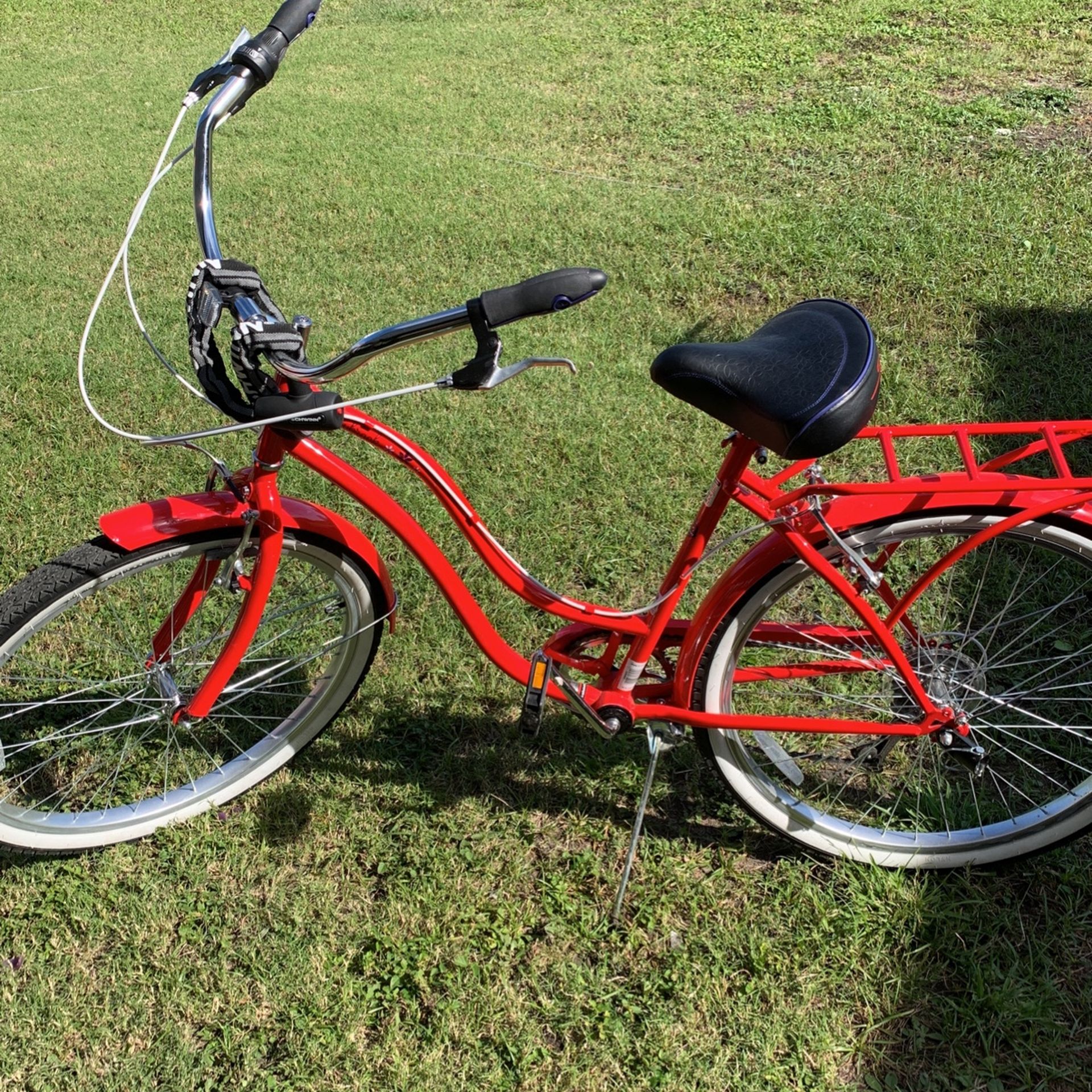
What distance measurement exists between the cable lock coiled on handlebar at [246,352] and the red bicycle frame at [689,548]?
141 mm

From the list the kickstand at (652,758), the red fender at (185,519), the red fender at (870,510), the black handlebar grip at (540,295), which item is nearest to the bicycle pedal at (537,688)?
the kickstand at (652,758)

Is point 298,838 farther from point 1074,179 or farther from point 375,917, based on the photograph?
point 1074,179

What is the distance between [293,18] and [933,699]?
197 cm

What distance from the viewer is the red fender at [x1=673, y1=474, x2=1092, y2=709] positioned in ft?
6.02

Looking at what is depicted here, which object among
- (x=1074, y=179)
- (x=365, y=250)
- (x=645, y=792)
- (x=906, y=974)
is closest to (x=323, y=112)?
(x=365, y=250)

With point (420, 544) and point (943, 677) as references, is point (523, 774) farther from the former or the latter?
point (943, 677)

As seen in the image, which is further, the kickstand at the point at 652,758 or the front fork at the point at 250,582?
the kickstand at the point at 652,758

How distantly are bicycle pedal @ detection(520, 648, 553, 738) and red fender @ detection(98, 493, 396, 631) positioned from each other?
56 centimetres

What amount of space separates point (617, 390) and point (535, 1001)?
2.46 m

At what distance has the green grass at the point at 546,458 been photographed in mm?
2102

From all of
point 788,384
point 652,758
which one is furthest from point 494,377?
point 652,758

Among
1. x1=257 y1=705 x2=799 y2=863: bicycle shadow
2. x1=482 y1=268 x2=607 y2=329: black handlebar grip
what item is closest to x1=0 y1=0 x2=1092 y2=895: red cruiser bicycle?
x1=482 y1=268 x2=607 y2=329: black handlebar grip

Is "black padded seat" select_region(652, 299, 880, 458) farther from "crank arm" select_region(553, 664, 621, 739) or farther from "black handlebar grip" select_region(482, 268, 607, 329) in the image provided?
"crank arm" select_region(553, 664, 621, 739)

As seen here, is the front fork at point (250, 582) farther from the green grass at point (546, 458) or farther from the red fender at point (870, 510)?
the red fender at point (870, 510)
